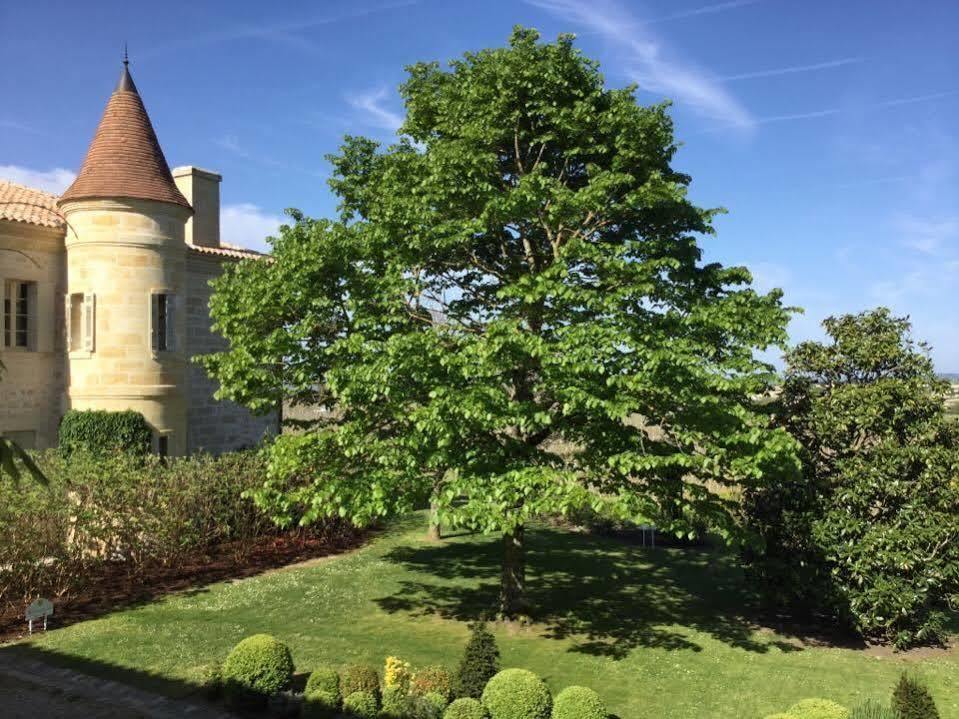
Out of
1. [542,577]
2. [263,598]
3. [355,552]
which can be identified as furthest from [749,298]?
[355,552]

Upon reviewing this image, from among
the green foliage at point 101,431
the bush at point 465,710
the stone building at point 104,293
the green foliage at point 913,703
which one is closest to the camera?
the green foliage at point 913,703

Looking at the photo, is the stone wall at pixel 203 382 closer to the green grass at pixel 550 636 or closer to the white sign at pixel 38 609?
the green grass at pixel 550 636

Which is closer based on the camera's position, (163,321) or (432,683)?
(432,683)

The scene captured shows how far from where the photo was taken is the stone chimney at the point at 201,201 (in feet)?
89.1

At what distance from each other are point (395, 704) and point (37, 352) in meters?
17.5

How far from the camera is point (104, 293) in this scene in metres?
21.4

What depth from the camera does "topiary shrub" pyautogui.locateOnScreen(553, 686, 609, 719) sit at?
30.5 ft

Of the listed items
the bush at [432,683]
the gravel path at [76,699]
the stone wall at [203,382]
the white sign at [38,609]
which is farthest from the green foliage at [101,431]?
the bush at [432,683]

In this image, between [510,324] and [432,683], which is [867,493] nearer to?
[510,324]

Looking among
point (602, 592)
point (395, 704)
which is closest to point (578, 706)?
point (395, 704)

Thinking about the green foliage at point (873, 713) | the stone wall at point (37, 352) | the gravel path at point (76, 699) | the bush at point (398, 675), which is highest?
the stone wall at point (37, 352)

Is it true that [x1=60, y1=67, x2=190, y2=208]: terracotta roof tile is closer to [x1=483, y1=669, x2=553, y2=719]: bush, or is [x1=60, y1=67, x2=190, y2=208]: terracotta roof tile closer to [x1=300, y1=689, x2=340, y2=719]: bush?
[x1=300, y1=689, x2=340, y2=719]: bush

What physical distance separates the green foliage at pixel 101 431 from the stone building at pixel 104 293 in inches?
18.5

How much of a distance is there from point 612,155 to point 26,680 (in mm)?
12990
